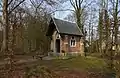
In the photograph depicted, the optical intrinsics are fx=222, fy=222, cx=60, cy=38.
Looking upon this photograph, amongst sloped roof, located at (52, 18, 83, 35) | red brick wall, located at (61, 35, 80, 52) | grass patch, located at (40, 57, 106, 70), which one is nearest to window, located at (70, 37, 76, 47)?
red brick wall, located at (61, 35, 80, 52)

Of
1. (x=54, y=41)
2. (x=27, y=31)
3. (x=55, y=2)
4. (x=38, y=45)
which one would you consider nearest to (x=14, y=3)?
(x=55, y=2)

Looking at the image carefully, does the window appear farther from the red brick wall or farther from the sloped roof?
the sloped roof

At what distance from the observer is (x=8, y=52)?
739 cm

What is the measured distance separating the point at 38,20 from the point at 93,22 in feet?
47.1

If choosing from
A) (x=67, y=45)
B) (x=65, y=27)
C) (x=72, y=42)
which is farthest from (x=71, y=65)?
(x=65, y=27)

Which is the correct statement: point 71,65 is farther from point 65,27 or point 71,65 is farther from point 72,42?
point 65,27

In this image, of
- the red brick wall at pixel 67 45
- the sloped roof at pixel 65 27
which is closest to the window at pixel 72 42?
the red brick wall at pixel 67 45

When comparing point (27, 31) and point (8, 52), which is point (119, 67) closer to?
point (8, 52)

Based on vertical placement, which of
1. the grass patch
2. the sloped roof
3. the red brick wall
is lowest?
the grass patch

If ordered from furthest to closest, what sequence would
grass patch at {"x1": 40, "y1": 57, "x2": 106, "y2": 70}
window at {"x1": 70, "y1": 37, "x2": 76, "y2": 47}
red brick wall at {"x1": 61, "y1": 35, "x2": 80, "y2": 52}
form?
window at {"x1": 70, "y1": 37, "x2": 76, "y2": 47}
red brick wall at {"x1": 61, "y1": 35, "x2": 80, "y2": 52}
grass patch at {"x1": 40, "y1": 57, "x2": 106, "y2": 70}

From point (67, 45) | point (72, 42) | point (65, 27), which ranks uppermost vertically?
point (65, 27)

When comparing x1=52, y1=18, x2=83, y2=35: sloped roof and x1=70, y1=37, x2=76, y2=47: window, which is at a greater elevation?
x1=52, y1=18, x2=83, y2=35: sloped roof

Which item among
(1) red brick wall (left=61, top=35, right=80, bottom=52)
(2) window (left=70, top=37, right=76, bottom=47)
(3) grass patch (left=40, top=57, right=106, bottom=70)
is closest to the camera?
(3) grass patch (left=40, top=57, right=106, bottom=70)

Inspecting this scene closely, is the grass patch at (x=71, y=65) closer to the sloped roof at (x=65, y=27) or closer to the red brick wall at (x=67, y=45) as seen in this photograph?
the red brick wall at (x=67, y=45)
